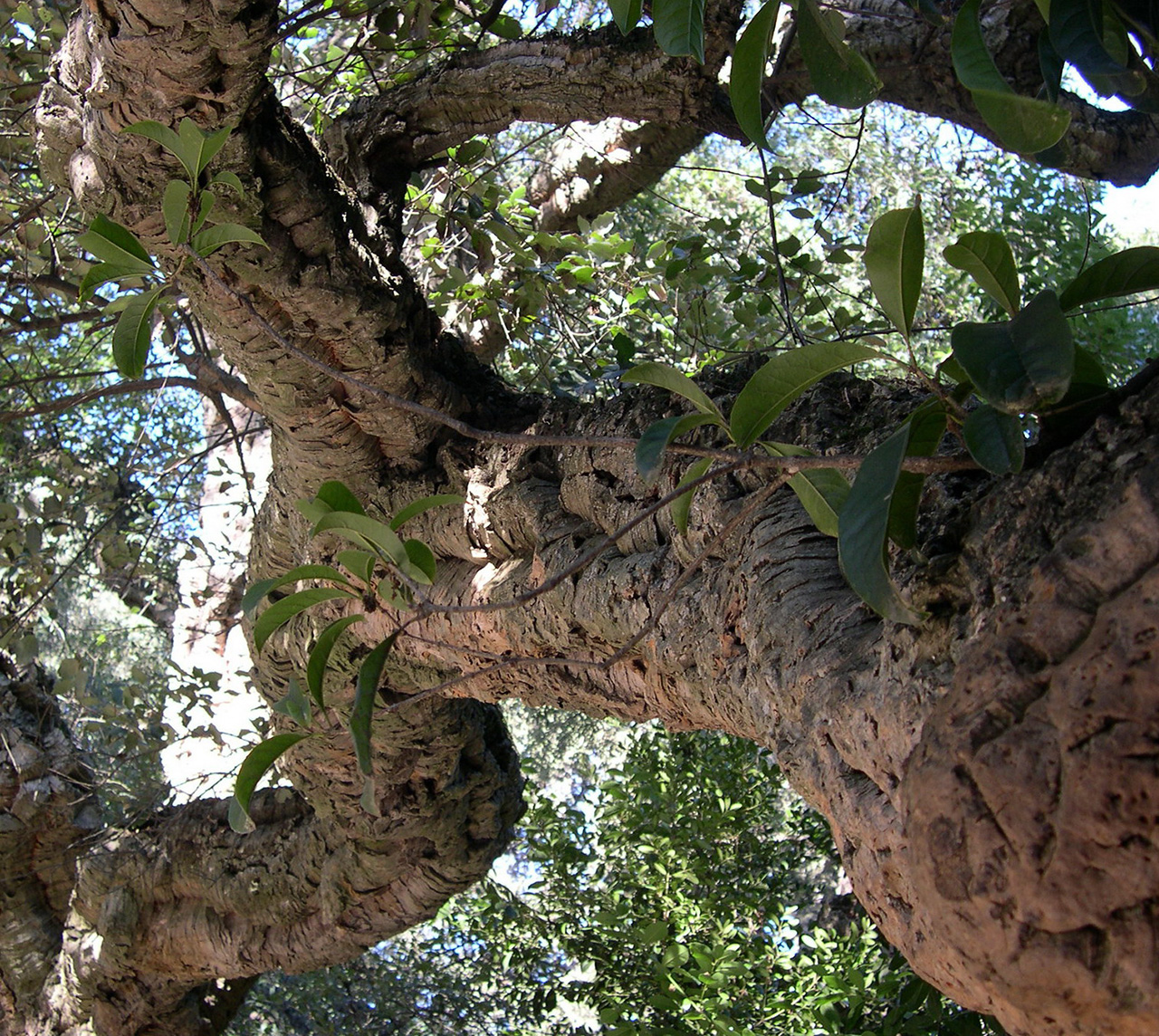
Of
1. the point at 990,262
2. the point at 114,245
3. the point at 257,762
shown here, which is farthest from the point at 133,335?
the point at 990,262

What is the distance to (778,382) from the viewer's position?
3.70 feet

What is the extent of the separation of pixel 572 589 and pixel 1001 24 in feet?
5.97

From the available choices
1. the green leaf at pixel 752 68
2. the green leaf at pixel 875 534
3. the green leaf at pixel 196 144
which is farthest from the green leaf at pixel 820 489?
the green leaf at pixel 196 144

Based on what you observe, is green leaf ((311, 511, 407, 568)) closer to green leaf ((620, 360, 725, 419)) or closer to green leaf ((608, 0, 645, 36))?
green leaf ((620, 360, 725, 419))

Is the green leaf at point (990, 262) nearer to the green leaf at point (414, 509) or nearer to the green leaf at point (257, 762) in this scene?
the green leaf at point (414, 509)

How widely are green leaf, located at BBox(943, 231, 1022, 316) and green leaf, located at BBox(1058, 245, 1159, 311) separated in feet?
0.19

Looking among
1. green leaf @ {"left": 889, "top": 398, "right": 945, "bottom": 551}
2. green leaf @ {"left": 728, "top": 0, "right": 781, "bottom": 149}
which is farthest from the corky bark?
green leaf @ {"left": 728, "top": 0, "right": 781, "bottom": 149}

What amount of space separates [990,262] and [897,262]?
0.34 ft

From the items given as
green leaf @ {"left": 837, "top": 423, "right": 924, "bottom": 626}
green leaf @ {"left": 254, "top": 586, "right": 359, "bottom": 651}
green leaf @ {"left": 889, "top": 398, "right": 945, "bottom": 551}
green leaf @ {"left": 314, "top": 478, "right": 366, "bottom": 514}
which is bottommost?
green leaf @ {"left": 837, "top": 423, "right": 924, "bottom": 626}

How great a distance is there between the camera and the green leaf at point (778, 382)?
1.10 m

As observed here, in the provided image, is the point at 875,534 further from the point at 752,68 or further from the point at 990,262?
the point at 752,68

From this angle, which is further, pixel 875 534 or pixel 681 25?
pixel 681 25

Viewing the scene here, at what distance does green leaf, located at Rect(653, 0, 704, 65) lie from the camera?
1.26m

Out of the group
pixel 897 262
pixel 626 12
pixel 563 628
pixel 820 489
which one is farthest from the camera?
pixel 563 628
